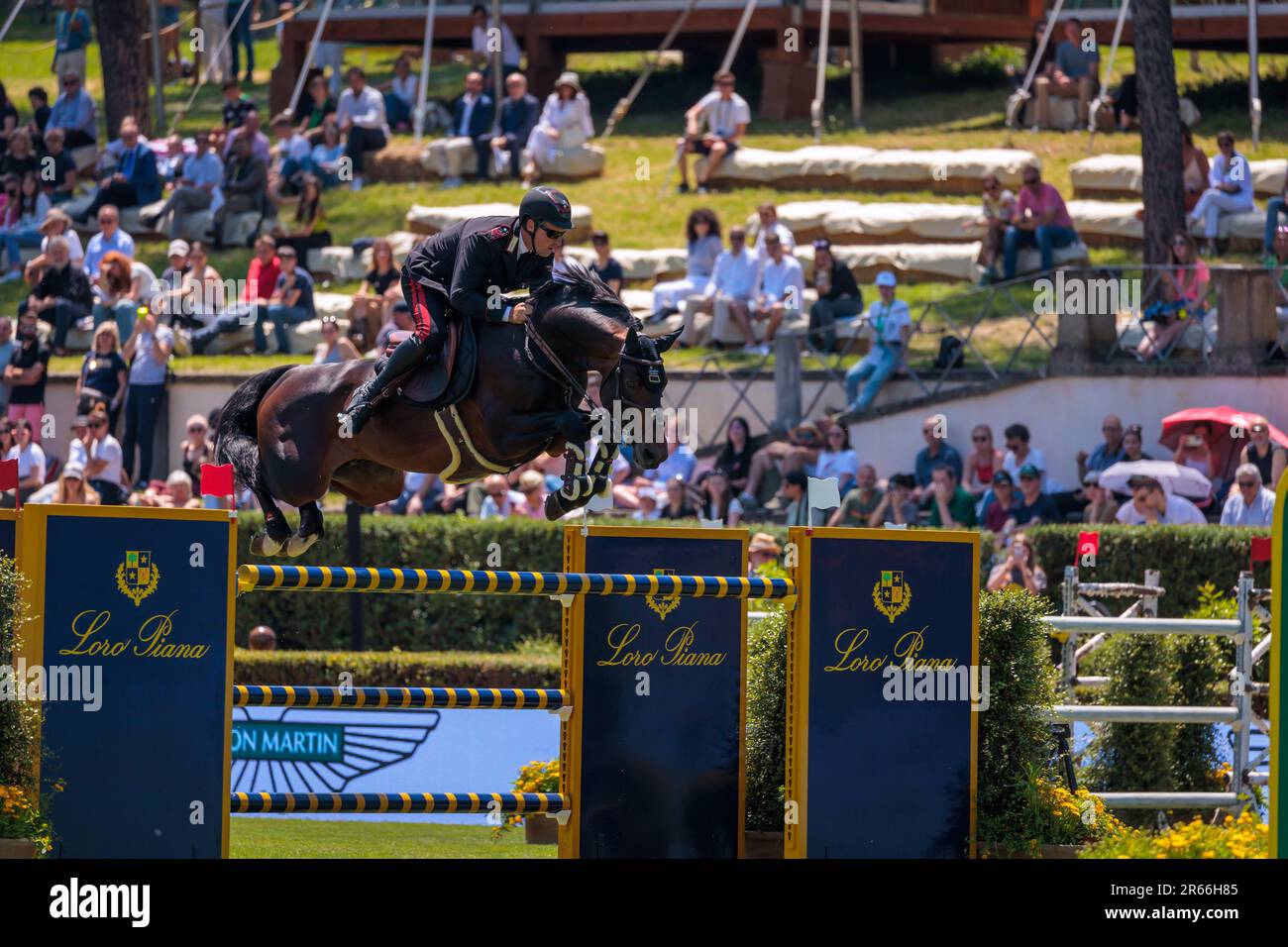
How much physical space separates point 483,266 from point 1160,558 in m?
7.79

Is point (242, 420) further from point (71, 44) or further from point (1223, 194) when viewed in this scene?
point (71, 44)

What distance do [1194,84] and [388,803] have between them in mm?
22211

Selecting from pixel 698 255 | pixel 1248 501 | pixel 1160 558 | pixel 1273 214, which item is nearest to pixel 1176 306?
pixel 1273 214

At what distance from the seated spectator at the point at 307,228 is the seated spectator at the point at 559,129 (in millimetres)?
2646

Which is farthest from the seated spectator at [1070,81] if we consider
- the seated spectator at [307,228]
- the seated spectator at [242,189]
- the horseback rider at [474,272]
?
the horseback rider at [474,272]

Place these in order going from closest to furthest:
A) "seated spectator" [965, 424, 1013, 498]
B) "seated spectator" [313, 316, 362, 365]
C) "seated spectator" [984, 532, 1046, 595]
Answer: "seated spectator" [984, 532, 1046, 595]
"seated spectator" [965, 424, 1013, 498]
"seated spectator" [313, 316, 362, 365]

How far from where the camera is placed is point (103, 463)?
17469mm

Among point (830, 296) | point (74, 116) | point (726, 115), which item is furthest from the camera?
point (74, 116)

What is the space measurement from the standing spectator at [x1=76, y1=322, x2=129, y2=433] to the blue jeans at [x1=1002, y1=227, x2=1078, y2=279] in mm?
8144

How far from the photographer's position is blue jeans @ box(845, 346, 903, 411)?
18.4m

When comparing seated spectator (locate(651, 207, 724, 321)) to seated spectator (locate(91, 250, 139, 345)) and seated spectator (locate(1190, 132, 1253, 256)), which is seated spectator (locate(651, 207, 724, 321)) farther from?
seated spectator (locate(91, 250, 139, 345))

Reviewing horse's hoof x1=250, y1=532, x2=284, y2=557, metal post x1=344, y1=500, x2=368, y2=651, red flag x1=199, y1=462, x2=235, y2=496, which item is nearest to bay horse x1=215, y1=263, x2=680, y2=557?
horse's hoof x1=250, y1=532, x2=284, y2=557

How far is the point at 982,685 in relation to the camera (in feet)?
29.3

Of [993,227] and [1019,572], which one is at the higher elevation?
[993,227]
